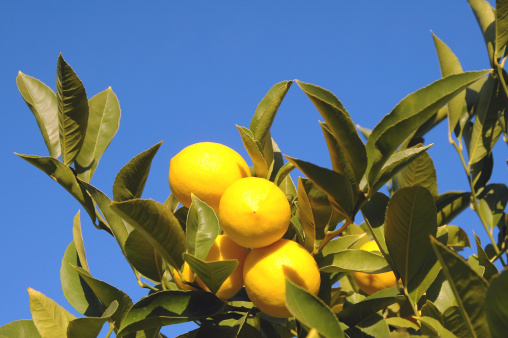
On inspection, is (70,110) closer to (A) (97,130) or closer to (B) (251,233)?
(A) (97,130)

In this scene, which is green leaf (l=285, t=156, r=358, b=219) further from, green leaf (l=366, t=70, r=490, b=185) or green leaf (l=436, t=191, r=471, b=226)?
green leaf (l=436, t=191, r=471, b=226)

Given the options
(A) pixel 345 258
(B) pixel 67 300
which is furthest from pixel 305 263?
(B) pixel 67 300

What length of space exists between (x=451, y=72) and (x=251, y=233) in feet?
2.99

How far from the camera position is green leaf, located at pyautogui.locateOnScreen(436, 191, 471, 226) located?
5.42ft

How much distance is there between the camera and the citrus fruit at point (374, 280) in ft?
4.40

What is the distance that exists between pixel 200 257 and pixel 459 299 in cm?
51

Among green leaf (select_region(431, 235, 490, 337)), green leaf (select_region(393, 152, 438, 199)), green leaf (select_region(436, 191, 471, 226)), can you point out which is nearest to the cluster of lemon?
green leaf (select_region(431, 235, 490, 337))

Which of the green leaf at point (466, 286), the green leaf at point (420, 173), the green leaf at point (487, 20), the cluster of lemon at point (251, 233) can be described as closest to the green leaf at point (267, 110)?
the cluster of lemon at point (251, 233)

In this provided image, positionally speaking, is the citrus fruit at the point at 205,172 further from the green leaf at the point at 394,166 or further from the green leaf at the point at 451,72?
the green leaf at the point at 451,72

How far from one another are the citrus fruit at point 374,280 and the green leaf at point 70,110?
2.48ft

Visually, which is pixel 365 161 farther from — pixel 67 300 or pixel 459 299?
pixel 67 300

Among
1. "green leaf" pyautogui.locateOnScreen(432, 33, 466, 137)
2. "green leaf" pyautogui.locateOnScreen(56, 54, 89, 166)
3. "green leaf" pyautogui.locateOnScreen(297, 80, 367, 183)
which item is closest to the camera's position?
"green leaf" pyautogui.locateOnScreen(297, 80, 367, 183)

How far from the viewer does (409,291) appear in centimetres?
112

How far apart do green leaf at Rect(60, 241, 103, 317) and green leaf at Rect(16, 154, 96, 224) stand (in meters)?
0.16
